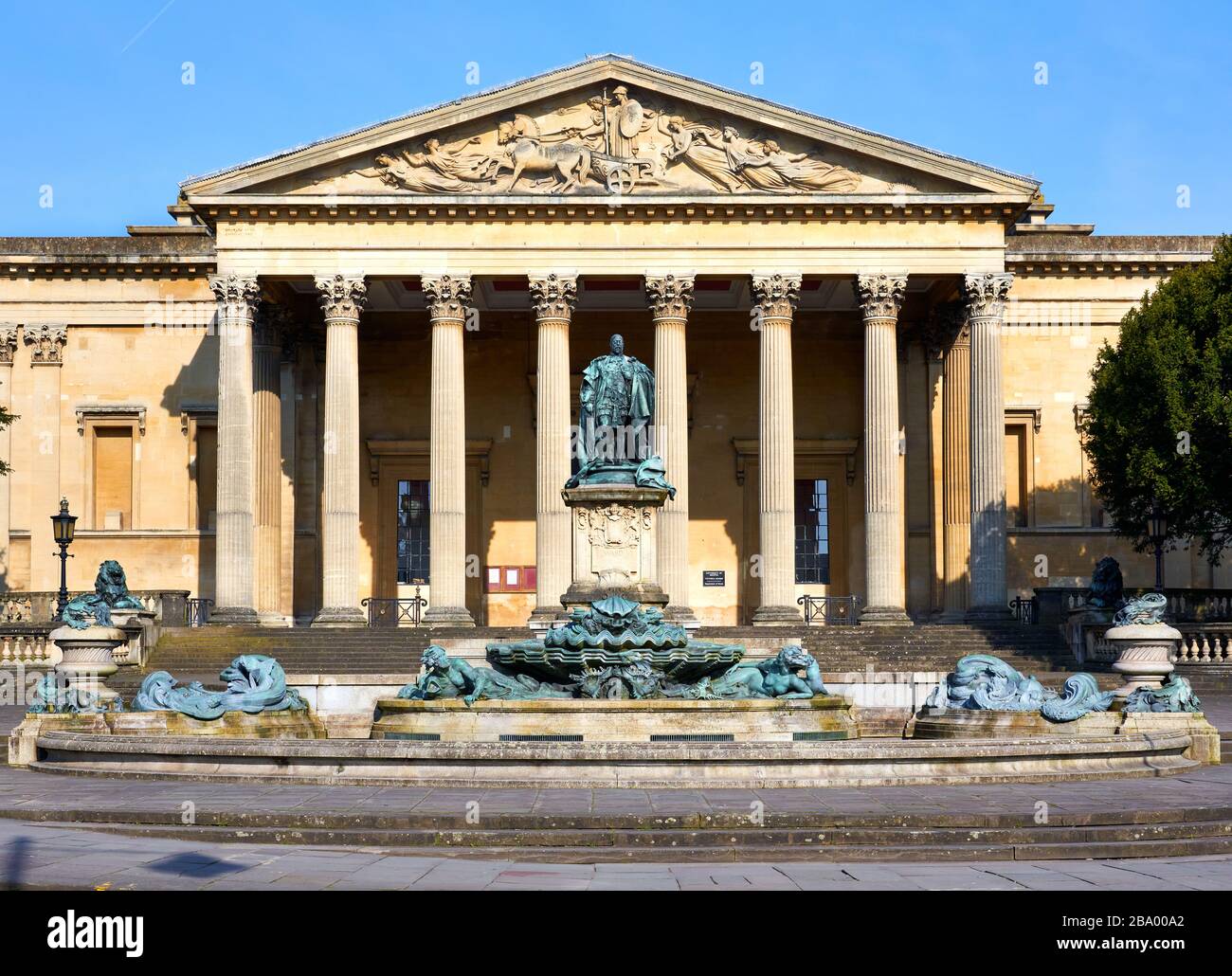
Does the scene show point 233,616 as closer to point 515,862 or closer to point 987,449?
point 987,449

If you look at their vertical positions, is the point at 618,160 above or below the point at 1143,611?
above

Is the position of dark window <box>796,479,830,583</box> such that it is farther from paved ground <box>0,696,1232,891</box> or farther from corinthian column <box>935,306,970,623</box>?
paved ground <box>0,696,1232,891</box>

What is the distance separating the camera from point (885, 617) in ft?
151

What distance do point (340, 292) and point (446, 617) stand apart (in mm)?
9587

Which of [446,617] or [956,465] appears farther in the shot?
[956,465]

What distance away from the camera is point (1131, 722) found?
2203cm

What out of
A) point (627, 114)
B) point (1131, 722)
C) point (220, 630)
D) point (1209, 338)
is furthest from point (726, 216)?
point (1131, 722)

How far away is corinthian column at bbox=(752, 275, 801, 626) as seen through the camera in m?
46.5

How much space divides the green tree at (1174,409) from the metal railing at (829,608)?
31.4 feet

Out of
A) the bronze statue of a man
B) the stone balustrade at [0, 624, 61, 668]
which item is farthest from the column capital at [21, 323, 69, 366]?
the bronze statue of a man

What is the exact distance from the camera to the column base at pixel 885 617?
4569cm

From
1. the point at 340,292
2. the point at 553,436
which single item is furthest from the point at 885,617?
the point at 340,292

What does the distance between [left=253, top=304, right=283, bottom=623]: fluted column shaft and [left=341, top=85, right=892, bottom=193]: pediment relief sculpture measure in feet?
19.1
